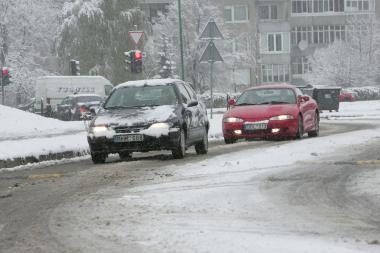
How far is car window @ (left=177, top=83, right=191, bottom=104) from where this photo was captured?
1694cm

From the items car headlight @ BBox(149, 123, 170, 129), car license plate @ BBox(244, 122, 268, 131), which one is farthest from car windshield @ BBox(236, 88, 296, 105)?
car headlight @ BBox(149, 123, 170, 129)

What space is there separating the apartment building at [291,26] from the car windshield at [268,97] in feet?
229

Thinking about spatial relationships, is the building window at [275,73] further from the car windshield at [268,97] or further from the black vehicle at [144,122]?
the black vehicle at [144,122]

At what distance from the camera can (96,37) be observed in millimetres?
64125

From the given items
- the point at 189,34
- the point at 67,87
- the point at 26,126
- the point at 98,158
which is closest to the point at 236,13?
the point at 189,34

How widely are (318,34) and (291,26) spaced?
305cm

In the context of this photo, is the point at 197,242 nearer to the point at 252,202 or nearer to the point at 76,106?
the point at 252,202

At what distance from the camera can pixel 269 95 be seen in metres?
21.5

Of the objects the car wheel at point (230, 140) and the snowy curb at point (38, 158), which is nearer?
the snowy curb at point (38, 158)

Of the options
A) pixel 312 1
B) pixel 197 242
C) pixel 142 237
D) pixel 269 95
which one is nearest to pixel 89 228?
pixel 142 237

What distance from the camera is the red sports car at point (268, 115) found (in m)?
20.2

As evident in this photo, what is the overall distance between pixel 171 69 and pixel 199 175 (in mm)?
55674

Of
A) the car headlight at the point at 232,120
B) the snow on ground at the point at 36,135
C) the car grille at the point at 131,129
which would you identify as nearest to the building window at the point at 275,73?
the snow on ground at the point at 36,135

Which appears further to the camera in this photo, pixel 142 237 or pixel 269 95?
pixel 269 95
